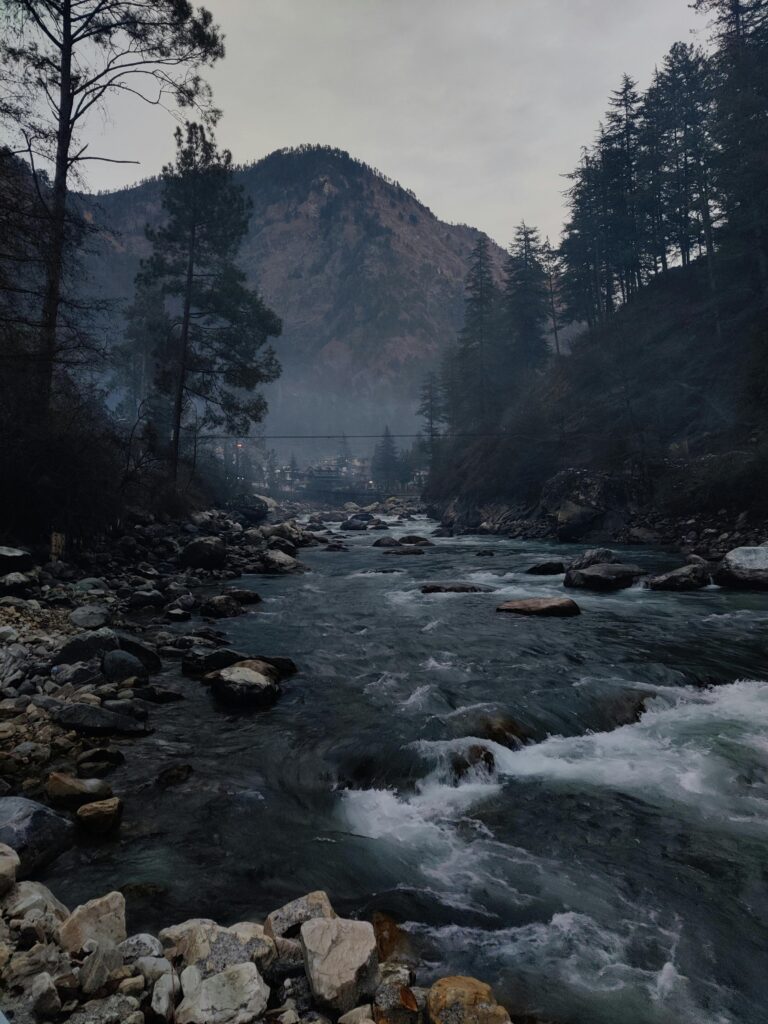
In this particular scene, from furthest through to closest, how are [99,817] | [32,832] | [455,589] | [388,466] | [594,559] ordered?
[388,466], [594,559], [455,589], [99,817], [32,832]

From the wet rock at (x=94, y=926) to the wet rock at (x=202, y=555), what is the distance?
46.2 ft

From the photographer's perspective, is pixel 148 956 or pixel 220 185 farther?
pixel 220 185

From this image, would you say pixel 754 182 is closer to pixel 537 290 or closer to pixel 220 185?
pixel 537 290

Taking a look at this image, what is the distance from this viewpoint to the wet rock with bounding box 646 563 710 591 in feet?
43.9

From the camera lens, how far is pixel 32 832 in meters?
3.59

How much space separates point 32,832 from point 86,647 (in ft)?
13.1

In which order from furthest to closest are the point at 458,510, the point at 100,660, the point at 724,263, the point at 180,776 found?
the point at 458,510 → the point at 724,263 → the point at 100,660 → the point at 180,776

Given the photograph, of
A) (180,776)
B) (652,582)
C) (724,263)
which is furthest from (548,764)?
(724,263)

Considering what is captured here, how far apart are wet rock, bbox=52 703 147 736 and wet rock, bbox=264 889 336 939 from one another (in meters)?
3.48

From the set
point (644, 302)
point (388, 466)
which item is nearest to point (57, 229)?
point (644, 302)

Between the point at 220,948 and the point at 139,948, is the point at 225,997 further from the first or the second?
the point at 139,948

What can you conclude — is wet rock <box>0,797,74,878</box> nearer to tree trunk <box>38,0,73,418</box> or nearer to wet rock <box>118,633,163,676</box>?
wet rock <box>118,633,163,676</box>

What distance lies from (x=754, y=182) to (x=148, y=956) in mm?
36373

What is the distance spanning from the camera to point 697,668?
812cm
